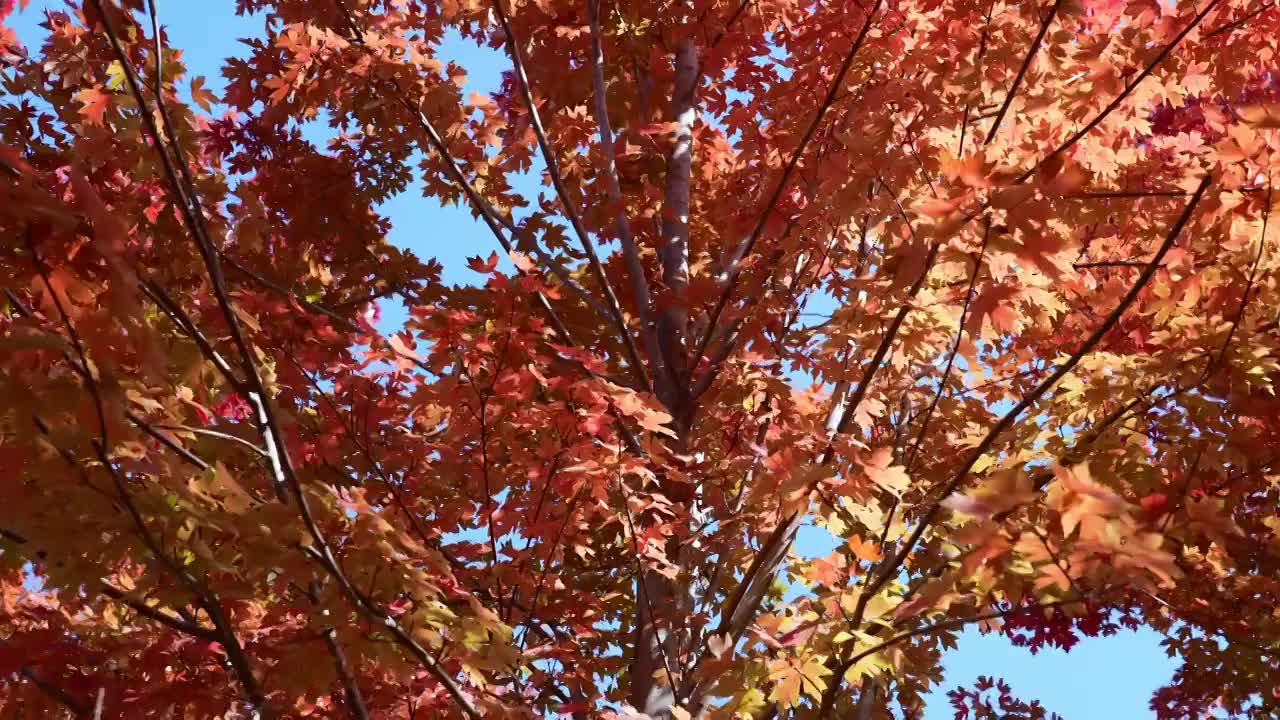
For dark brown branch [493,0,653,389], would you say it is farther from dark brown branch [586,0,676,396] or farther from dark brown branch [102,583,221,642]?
dark brown branch [102,583,221,642]

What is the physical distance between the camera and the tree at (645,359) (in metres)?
2.62

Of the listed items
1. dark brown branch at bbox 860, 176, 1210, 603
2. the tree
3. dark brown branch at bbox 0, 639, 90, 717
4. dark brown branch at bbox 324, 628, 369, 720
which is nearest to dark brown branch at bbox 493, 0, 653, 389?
the tree

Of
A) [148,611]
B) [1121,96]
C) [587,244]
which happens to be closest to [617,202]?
[587,244]

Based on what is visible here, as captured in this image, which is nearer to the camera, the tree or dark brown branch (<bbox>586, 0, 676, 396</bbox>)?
the tree

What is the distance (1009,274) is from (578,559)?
11.0 feet

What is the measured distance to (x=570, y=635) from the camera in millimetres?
4918

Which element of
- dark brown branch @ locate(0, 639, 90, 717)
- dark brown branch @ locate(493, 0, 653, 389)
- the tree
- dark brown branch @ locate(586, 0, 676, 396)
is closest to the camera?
the tree

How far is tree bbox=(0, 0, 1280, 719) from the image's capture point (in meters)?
2.62

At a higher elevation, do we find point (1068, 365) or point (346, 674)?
point (1068, 365)

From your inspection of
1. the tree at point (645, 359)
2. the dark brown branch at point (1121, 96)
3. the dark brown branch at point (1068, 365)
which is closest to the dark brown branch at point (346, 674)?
the tree at point (645, 359)

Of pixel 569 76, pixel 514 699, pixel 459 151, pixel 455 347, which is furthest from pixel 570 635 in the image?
pixel 569 76

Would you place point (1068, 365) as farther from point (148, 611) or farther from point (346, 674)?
point (148, 611)

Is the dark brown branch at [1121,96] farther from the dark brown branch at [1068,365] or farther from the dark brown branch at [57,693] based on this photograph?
the dark brown branch at [57,693]

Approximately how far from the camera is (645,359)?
5.34 meters
